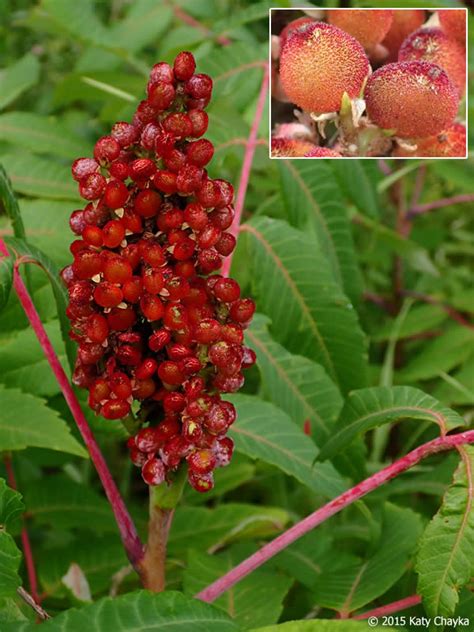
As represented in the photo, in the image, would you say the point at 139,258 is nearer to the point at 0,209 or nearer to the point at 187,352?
the point at 187,352

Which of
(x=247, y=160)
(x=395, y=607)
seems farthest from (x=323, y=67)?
(x=395, y=607)

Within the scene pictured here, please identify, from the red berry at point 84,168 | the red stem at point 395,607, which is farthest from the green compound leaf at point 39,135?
the red stem at point 395,607

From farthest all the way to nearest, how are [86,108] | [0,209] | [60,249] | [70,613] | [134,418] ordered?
[86,108] → [0,209] → [60,249] → [134,418] → [70,613]

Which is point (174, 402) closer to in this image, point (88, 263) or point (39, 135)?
point (88, 263)

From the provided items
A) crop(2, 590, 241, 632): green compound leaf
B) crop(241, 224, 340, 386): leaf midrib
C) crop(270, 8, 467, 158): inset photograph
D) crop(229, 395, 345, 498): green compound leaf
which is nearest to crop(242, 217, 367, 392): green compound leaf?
crop(241, 224, 340, 386): leaf midrib

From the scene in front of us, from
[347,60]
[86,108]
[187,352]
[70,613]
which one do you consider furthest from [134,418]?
[86,108]

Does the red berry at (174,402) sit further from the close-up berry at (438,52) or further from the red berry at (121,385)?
the close-up berry at (438,52)
